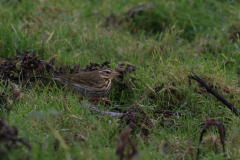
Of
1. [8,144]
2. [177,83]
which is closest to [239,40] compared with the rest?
[177,83]

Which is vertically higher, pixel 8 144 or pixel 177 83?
pixel 8 144

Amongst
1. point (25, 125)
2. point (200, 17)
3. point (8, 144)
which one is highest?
point (8, 144)

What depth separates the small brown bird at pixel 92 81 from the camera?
5188 millimetres

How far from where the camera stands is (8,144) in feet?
9.69

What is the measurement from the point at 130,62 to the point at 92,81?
3.38 ft

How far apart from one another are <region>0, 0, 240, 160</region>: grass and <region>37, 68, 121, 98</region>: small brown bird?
17 cm

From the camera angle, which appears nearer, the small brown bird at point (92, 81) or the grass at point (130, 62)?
the grass at point (130, 62)

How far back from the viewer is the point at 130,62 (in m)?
6.12

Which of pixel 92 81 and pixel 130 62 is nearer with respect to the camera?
pixel 92 81

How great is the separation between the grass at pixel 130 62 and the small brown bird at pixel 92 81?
17cm

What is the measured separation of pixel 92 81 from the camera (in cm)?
538

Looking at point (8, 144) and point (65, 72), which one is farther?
point (65, 72)

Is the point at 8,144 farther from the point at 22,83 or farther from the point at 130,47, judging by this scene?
the point at 130,47

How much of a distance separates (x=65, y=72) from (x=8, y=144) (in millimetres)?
2575
